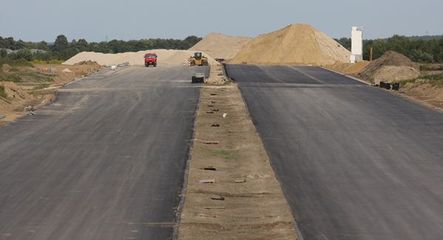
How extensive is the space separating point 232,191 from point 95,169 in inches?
228

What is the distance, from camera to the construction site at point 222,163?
18969mm

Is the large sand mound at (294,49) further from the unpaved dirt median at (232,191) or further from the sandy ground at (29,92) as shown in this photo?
the unpaved dirt median at (232,191)

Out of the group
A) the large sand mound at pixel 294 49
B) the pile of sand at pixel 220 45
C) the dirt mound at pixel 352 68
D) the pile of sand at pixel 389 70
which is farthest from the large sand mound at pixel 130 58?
the pile of sand at pixel 389 70

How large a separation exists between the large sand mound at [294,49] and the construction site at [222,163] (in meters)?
58.7

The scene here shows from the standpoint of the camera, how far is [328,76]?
77.9 meters

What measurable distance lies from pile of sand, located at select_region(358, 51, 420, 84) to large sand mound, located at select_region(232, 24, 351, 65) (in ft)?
109

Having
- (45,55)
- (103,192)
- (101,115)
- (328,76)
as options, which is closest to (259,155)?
(103,192)

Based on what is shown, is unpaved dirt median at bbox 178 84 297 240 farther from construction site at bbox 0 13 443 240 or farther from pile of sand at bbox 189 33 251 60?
pile of sand at bbox 189 33 251 60

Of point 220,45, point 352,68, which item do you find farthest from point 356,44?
point 220,45

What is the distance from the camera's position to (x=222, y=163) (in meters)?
28.0

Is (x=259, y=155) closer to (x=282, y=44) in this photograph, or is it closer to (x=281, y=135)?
(x=281, y=135)

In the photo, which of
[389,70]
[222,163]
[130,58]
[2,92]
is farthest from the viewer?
[130,58]

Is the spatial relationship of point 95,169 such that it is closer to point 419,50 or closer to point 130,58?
point 419,50

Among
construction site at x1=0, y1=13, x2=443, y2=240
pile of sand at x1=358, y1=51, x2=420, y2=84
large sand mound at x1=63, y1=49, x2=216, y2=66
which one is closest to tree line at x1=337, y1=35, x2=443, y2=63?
large sand mound at x1=63, y1=49, x2=216, y2=66
